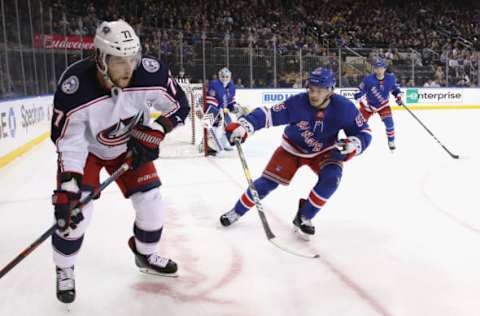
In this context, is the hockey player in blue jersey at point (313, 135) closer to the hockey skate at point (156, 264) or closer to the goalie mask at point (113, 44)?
the hockey skate at point (156, 264)

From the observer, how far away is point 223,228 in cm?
296

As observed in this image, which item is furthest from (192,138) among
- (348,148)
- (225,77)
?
(348,148)

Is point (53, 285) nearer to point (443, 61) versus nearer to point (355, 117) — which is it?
point (355, 117)

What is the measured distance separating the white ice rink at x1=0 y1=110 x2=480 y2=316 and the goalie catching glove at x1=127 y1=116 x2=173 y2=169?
1.95 feet

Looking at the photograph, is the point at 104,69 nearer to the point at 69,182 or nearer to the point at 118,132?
the point at 118,132

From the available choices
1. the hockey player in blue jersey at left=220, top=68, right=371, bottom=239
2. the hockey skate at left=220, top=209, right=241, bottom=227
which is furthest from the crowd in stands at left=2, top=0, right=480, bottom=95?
the hockey player in blue jersey at left=220, top=68, right=371, bottom=239

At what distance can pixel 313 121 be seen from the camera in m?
2.65

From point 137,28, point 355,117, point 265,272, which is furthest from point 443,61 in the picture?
point 265,272

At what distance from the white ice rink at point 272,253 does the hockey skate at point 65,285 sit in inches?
2.2

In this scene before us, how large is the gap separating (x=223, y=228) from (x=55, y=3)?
418 inches

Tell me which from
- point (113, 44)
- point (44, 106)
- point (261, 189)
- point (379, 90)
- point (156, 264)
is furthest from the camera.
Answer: point (44, 106)

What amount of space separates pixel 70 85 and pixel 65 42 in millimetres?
7760

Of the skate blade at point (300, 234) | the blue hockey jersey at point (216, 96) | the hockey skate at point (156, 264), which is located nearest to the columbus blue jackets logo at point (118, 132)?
the hockey skate at point (156, 264)

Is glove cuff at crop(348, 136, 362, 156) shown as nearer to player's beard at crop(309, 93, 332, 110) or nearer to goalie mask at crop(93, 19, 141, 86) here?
player's beard at crop(309, 93, 332, 110)
